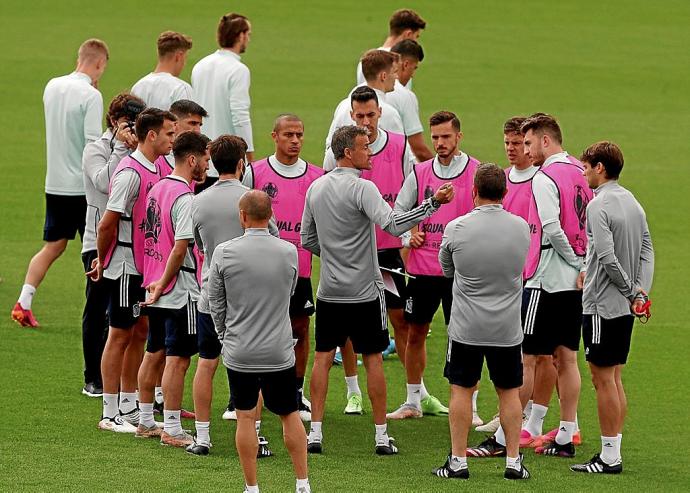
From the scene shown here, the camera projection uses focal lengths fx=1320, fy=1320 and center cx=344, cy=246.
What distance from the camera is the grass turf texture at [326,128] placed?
776 cm

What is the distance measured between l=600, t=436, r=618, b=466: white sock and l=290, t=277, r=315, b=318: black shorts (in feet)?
7.08

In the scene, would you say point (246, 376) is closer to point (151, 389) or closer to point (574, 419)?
point (151, 389)

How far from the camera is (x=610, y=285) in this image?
776cm

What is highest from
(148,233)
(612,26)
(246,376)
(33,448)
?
(612,26)

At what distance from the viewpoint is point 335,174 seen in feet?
26.5

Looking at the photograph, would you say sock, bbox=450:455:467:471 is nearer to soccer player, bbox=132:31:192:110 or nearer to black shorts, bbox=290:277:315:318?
black shorts, bbox=290:277:315:318

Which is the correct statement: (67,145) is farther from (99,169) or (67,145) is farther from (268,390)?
(268,390)

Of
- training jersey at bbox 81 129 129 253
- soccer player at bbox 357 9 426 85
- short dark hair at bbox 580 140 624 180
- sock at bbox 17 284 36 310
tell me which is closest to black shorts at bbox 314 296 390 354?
short dark hair at bbox 580 140 624 180

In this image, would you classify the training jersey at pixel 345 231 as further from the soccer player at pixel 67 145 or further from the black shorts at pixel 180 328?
the soccer player at pixel 67 145

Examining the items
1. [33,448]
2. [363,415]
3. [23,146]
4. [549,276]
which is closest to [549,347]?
[549,276]

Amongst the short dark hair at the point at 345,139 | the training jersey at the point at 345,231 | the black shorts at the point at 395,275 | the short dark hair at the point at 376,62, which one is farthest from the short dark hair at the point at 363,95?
the black shorts at the point at 395,275

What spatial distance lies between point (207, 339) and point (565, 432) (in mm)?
2288

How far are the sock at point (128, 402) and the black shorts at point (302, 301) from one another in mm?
1177

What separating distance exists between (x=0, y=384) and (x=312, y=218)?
2.81 metres
